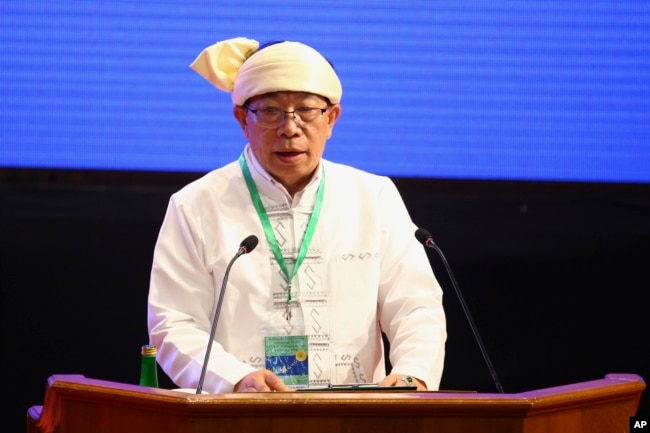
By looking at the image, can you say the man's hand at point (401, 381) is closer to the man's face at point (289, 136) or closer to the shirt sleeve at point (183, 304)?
the shirt sleeve at point (183, 304)

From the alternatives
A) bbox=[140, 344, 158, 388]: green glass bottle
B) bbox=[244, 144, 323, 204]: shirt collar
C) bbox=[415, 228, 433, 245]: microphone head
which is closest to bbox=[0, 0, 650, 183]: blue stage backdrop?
bbox=[244, 144, 323, 204]: shirt collar

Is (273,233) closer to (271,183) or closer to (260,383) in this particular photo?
(271,183)

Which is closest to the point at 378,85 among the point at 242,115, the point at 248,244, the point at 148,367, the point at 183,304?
the point at 242,115

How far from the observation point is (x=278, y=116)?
4.23 meters

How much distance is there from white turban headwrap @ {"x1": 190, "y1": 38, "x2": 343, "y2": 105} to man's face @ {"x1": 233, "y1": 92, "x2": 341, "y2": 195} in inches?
1.4

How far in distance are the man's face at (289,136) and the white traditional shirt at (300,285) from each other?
0.09 meters

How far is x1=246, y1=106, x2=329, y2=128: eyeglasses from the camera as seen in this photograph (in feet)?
13.9

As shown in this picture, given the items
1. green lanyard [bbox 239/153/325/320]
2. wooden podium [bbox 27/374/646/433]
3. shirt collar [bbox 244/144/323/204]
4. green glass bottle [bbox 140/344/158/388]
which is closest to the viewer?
wooden podium [bbox 27/374/646/433]

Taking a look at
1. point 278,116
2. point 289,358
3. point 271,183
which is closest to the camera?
point 289,358

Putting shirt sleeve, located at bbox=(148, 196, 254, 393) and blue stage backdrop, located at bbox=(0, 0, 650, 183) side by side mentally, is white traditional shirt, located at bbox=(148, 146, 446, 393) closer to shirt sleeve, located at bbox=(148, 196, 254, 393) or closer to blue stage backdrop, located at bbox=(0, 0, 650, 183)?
shirt sleeve, located at bbox=(148, 196, 254, 393)

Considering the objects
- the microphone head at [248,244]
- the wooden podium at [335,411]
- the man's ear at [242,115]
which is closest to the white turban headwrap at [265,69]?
the man's ear at [242,115]

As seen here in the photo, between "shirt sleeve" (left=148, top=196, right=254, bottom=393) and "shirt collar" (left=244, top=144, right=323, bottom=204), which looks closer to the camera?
"shirt sleeve" (left=148, top=196, right=254, bottom=393)

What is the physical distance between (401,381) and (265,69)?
1136 mm

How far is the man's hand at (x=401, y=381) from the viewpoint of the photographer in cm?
387
